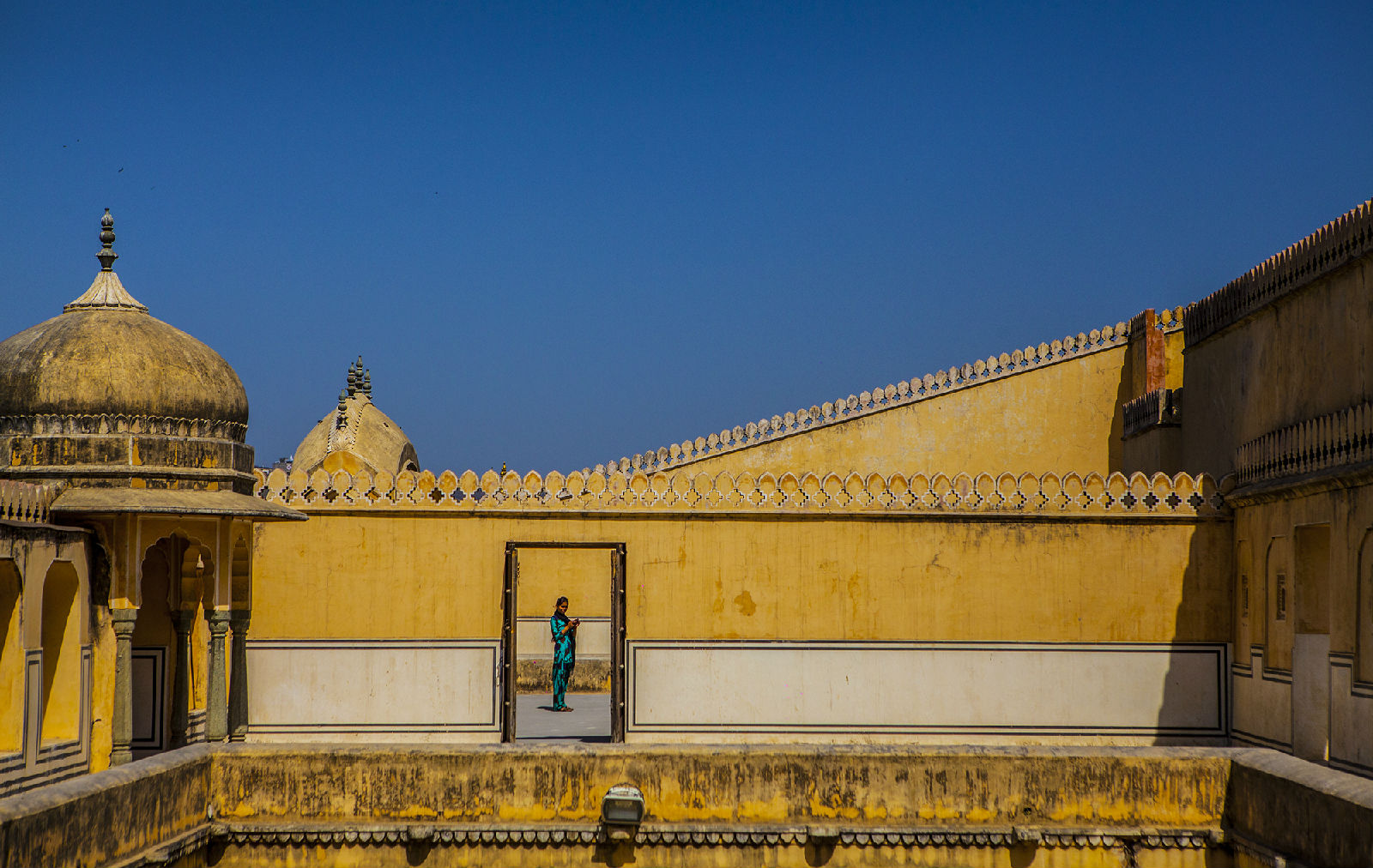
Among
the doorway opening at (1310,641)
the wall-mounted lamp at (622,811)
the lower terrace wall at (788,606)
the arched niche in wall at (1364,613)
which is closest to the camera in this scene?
the wall-mounted lamp at (622,811)

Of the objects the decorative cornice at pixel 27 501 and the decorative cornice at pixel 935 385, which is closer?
the decorative cornice at pixel 27 501

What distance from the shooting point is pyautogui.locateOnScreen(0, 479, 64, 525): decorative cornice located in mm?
9297

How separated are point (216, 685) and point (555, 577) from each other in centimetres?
709

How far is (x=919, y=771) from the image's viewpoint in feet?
30.2

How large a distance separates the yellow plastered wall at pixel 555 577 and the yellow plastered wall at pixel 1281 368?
722 cm

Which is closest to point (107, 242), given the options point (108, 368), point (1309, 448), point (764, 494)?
point (108, 368)

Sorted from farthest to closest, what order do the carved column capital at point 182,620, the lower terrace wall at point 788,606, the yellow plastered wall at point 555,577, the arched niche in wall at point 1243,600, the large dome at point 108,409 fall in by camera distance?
the yellow plastered wall at point 555,577 → the lower terrace wall at point 788,606 → the arched niche in wall at point 1243,600 → the carved column capital at point 182,620 → the large dome at point 108,409

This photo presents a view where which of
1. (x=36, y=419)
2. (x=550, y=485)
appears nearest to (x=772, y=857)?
(x=550, y=485)

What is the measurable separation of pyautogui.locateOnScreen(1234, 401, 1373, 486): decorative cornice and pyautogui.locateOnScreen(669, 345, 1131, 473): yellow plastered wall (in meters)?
4.30

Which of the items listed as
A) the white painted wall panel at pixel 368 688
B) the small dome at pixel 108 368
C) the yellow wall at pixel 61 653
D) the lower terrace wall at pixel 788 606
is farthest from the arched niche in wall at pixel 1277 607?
the yellow wall at pixel 61 653

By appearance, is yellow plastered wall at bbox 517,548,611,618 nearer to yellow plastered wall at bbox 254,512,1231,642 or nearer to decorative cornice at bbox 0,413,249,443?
yellow plastered wall at bbox 254,512,1231,642

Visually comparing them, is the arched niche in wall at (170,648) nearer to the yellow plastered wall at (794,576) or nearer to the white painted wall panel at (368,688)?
the white painted wall panel at (368,688)

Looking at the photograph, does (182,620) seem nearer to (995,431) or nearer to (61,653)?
(61,653)

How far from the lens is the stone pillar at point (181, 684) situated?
38.5 ft
